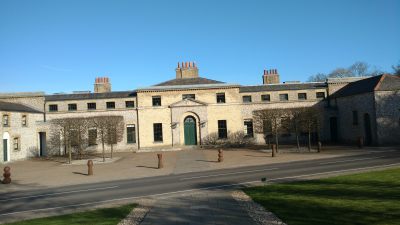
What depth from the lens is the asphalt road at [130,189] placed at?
13164 millimetres

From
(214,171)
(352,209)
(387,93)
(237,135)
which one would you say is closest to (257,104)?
(237,135)

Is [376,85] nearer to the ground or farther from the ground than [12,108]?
farther from the ground

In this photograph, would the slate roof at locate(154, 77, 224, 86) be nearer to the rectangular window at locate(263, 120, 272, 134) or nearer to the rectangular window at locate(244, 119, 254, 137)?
the rectangular window at locate(244, 119, 254, 137)

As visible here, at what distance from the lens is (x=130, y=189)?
16234 mm

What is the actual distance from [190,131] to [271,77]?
14452 millimetres

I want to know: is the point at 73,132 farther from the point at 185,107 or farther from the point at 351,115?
the point at 351,115

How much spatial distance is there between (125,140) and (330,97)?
24.5 metres

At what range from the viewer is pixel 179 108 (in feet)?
133

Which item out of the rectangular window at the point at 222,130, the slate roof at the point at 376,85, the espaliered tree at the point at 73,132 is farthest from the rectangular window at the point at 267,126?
the espaliered tree at the point at 73,132

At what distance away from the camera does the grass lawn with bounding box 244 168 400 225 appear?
8.55 metres

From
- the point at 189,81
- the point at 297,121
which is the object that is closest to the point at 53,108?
the point at 189,81

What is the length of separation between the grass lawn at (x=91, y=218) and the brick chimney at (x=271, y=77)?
125ft

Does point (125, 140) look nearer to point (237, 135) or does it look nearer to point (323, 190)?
point (237, 135)

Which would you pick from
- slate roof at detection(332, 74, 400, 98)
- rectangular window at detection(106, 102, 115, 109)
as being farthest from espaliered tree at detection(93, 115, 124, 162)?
slate roof at detection(332, 74, 400, 98)
